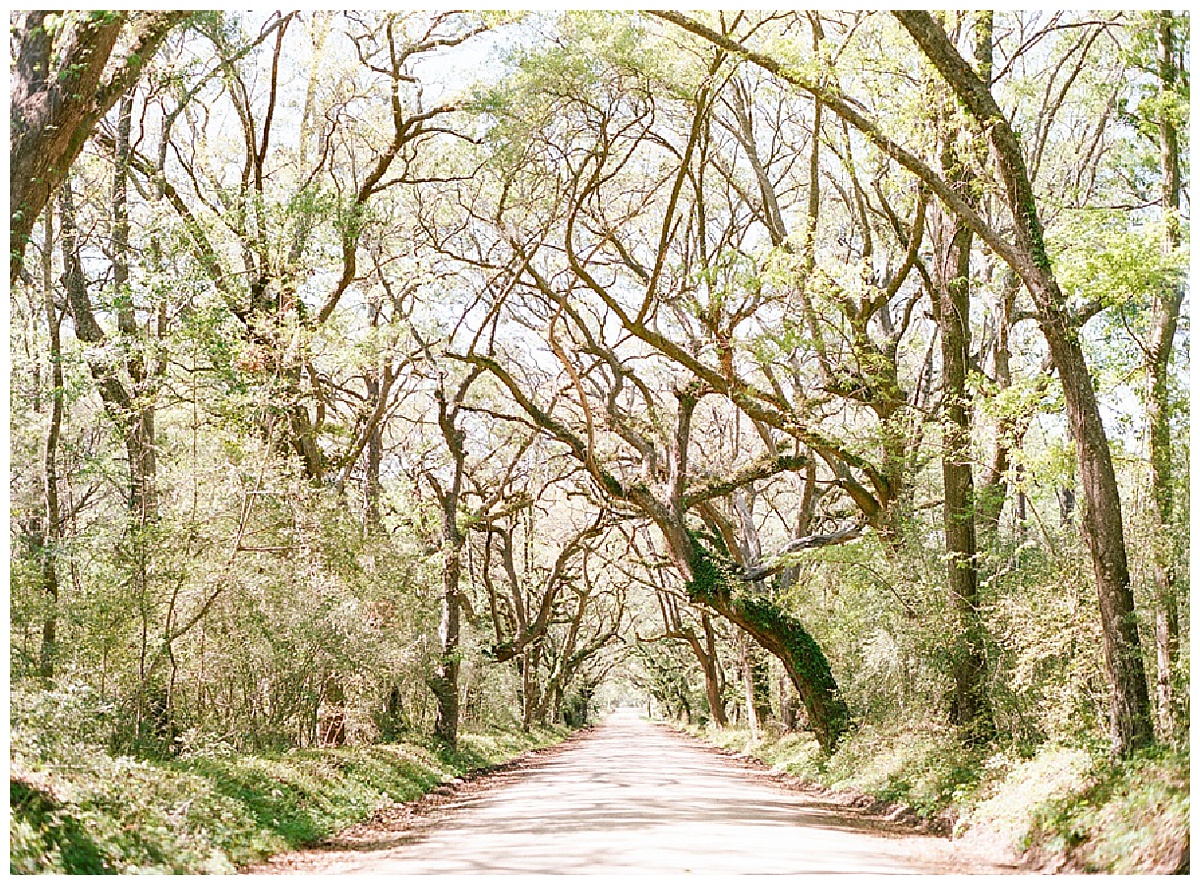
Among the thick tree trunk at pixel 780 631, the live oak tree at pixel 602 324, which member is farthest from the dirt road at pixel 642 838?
the live oak tree at pixel 602 324

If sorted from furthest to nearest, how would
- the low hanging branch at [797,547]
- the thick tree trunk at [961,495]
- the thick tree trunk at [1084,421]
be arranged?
1. the low hanging branch at [797,547]
2. the thick tree trunk at [961,495]
3. the thick tree trunk at [1084,421]

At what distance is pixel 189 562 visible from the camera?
11883mm

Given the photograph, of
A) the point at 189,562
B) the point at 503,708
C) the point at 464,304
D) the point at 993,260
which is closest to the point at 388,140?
the point at 464,304

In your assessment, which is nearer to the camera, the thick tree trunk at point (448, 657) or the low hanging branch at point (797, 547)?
the low hanging branch at point (797, 547)

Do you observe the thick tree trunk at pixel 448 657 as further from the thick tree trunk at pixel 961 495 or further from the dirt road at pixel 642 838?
the thick tree trunk at pixel 961 495

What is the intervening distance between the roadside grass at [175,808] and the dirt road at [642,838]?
501 mm

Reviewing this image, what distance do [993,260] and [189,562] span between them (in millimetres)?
10079

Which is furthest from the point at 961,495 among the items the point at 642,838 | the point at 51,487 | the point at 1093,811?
the point at 51,487

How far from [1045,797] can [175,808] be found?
6.93 metres

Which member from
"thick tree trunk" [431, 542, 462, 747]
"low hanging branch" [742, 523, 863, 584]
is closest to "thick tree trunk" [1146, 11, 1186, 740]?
"low hanging branch" [742, 523, 863, 584]

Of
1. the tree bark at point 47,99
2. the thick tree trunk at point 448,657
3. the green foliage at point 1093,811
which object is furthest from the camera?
the thick tree trunk at point 448,657

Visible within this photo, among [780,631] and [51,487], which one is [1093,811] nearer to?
[780,631]

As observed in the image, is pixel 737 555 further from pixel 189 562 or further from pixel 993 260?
pixel 189 562

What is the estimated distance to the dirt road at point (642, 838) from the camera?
8.06 meters
